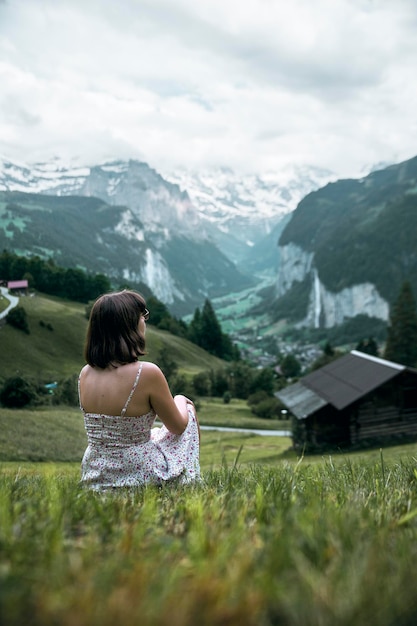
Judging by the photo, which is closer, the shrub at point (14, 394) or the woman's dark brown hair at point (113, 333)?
the woman's dark brown hair at point (113, 333)

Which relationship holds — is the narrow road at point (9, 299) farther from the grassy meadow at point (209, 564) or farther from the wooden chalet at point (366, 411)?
the grassy meadow at point (209, 564)

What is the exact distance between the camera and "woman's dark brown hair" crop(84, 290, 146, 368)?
4211 mm

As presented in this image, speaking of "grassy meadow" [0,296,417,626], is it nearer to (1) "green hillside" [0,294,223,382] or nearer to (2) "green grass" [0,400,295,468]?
(2) "green grass" [0,400,295,468]

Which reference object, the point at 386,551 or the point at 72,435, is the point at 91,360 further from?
the point at 72,435

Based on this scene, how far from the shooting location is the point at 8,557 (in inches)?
58.2

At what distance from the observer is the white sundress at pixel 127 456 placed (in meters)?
4.30

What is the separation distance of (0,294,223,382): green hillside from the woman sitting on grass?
5624 centimetres

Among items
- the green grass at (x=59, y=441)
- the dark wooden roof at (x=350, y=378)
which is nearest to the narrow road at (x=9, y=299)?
the green grass at (x=59, y=441)

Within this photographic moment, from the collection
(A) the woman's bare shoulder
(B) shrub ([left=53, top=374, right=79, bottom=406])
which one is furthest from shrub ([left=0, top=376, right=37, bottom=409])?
(A) the woman's bare shoulder

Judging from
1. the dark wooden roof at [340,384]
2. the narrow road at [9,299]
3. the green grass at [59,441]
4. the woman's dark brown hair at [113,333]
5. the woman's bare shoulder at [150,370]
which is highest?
the narrow road at [9,299]

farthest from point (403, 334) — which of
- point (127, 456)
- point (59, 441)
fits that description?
point (127, 456)

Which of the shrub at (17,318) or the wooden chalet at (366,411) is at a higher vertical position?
the shrub at (17,318)

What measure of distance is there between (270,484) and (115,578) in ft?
5.70

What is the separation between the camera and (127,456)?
436 centimetres
